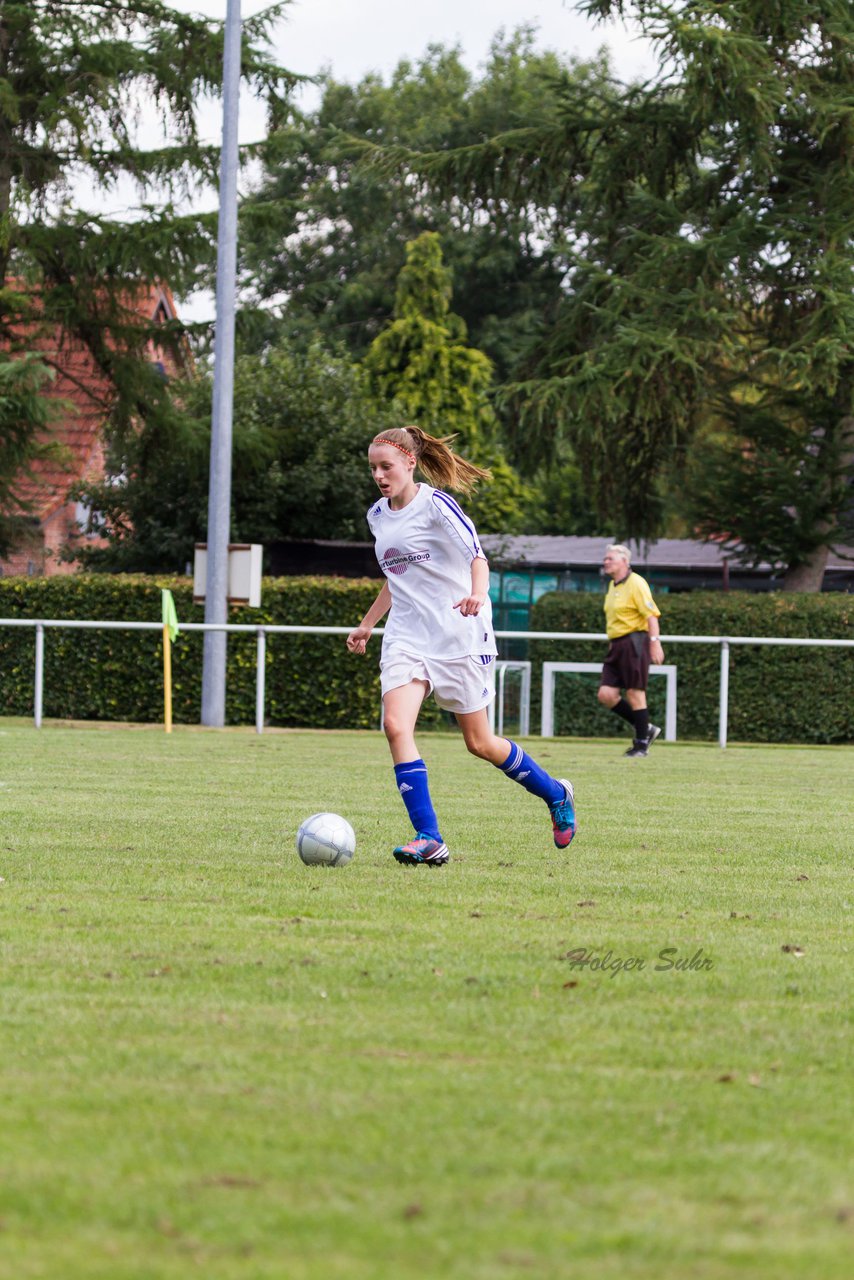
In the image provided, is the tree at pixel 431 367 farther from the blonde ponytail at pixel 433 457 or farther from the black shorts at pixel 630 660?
the blonde ponytail at pixel 433 457

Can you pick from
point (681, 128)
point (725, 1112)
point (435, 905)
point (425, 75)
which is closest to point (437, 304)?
point (681, 128)

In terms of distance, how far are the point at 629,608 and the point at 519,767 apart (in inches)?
349

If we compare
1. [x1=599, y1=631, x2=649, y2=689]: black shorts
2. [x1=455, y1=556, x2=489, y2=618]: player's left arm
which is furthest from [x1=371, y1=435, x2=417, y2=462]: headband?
[x1=599, y1=631, x2=649, y2=689]: black shorts

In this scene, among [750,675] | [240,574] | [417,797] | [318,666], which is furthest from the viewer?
[750,675]

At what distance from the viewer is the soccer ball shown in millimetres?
7203

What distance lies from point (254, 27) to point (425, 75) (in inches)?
1347

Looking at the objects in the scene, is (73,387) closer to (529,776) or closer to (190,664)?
(190,664)

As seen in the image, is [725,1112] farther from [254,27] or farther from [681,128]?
[681,128]

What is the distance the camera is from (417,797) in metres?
7.41

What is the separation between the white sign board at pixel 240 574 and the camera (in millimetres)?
20469

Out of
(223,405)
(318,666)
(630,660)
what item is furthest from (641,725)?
(223,405)

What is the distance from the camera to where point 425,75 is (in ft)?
188

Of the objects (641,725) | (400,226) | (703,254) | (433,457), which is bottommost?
(641,725)

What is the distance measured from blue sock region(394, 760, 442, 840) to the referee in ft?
30.2
